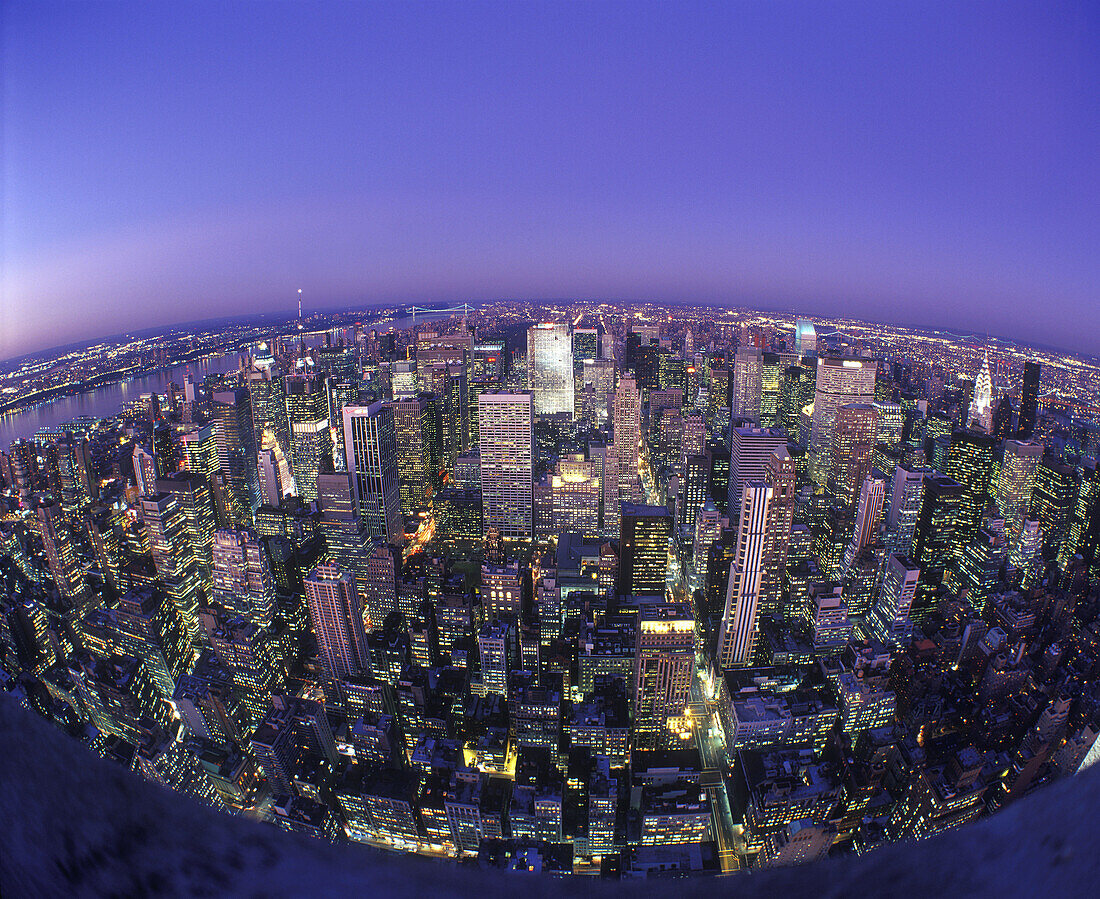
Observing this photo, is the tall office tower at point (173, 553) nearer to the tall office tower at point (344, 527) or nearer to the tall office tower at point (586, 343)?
the tall office tower at point (344, 527)

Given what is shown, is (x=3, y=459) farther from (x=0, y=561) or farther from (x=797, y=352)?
(x=797, y=352)

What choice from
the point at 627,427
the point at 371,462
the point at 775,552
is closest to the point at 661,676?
the point at 775,552

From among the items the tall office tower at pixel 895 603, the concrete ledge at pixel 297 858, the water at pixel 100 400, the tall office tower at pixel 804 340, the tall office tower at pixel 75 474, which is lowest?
the tall office tower at pixel 895 603

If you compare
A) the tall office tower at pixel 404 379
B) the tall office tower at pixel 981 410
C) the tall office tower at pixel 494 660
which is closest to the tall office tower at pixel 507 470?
the tall office tower at pixel 494 660

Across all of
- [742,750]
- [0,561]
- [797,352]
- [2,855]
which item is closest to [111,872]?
[2,855]

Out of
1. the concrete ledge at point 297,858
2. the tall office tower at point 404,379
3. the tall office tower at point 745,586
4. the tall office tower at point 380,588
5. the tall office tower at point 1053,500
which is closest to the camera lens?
the concrete ledge at point 297,858

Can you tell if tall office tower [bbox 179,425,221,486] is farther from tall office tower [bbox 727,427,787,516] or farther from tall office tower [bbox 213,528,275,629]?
tall office tower [bbox 727,427,787,516]
